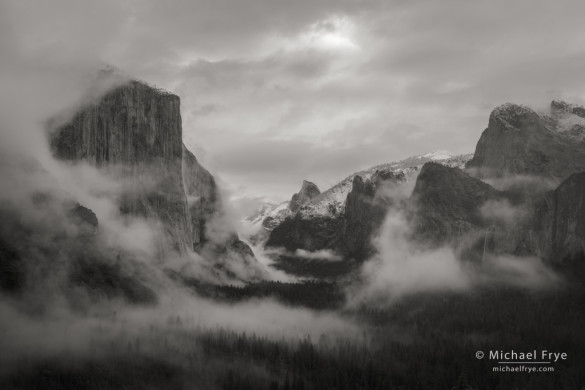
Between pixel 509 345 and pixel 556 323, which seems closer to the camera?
pixel 509 345

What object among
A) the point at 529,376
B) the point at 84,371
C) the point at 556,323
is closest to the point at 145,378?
the point at 84,371

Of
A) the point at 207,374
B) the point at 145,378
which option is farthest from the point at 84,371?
the point at 207,374

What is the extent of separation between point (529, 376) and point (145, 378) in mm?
98777

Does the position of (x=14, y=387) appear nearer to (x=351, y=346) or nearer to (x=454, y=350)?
(x=351, y=346)

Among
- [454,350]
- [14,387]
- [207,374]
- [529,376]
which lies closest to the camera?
[14,387]

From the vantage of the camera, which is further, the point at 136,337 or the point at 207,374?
the point at 136,337

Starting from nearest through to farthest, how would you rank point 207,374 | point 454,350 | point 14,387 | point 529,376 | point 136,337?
point 14,387 < point 529,376 < point 207,374 < point 454,350 < point 136,337

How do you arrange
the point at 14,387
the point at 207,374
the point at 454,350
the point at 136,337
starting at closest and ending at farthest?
the point at 14,387 < the point at 207,374 < the point at 454,350 < the point at 136,337

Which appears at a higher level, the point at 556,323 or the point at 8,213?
the point at 8,213

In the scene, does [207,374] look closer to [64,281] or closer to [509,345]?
[64,281]

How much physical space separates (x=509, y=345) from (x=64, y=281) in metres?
137

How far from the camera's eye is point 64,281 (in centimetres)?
19588

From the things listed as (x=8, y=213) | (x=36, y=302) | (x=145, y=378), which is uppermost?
(x=8, y=213)

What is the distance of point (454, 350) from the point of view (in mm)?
180000
